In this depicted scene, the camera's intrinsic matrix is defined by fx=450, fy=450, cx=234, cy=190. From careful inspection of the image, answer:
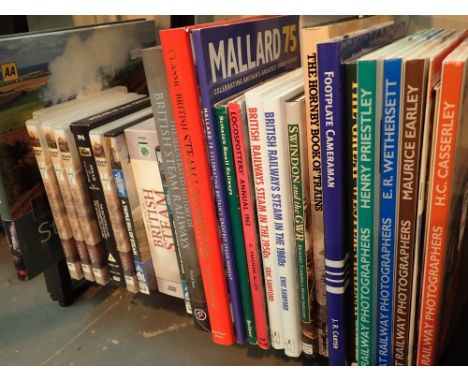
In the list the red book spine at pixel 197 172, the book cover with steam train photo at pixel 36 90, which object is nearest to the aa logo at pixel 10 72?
the book cover with steam train photo at pixel 36 90

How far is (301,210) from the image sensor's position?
0.57 meters

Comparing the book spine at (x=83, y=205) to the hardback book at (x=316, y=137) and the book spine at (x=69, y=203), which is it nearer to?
the book spine at (x=69, y=203)

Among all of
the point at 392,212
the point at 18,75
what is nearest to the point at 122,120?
the point at 18,75

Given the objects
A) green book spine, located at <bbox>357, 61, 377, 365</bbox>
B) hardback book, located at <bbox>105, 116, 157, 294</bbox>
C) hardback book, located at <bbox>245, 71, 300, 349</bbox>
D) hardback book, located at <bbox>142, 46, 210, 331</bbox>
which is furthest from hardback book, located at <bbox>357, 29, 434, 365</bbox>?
hardback book, located at <bbox>105, 116, 157, 294</bbox>

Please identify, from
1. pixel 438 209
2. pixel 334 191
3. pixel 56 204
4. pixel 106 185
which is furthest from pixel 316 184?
pixel 56 204

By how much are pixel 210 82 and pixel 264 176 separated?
0.13 m

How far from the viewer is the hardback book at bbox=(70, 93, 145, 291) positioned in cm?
70

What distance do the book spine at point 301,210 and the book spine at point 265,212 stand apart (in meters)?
0.03

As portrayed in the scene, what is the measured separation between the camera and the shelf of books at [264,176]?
48 centimetres

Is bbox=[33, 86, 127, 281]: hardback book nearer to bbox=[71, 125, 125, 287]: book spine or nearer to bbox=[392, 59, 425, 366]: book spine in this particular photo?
bbox=[71, 125, 125, 287]: book spine

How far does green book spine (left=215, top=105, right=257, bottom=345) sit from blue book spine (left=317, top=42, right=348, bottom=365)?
12 centimetres

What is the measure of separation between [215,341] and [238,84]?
403 mm

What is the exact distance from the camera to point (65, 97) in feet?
2.64

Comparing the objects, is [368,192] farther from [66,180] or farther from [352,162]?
[66,180]
